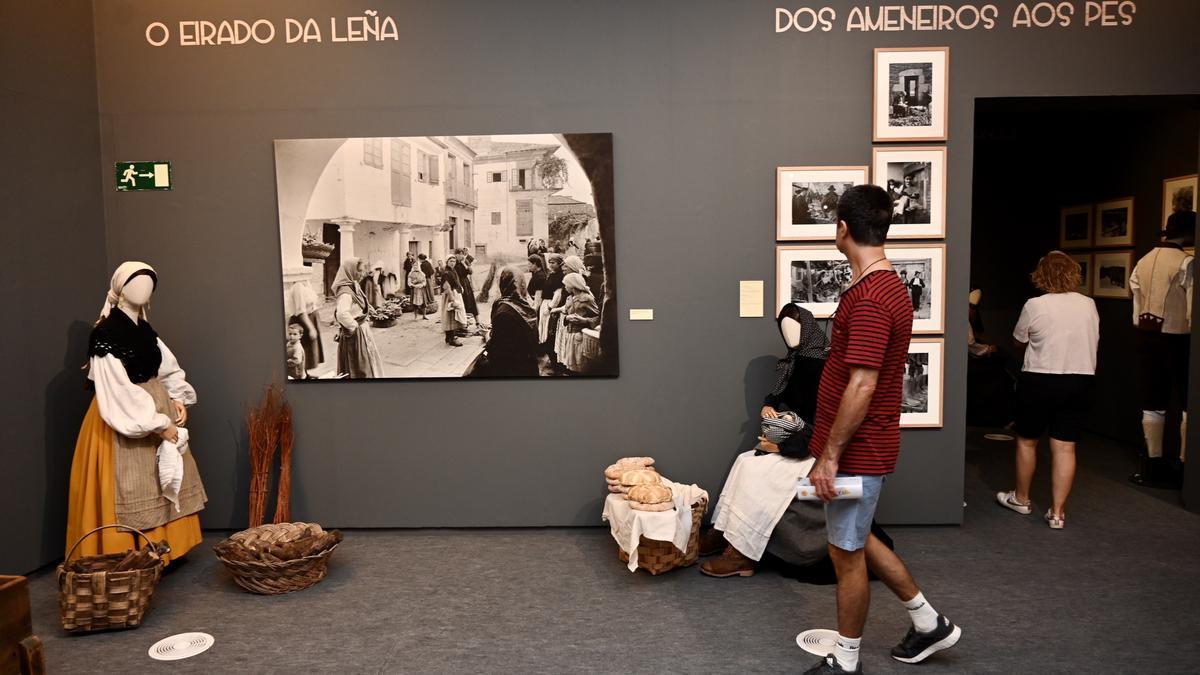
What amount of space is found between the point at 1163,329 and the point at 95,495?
7.01 m

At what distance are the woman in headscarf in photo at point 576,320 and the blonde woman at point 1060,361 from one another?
268cm

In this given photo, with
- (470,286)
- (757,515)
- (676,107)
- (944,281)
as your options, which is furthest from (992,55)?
(470,286)

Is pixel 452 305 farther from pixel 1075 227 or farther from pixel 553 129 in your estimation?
pixel 1075 227

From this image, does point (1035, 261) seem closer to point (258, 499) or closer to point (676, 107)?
point (676, 107)

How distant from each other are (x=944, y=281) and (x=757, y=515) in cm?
193

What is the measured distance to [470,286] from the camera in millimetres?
4953

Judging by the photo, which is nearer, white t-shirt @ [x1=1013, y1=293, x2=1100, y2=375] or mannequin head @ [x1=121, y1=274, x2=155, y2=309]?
mannequin head @ [x1=121, y1=274, x2=155, y2=309]

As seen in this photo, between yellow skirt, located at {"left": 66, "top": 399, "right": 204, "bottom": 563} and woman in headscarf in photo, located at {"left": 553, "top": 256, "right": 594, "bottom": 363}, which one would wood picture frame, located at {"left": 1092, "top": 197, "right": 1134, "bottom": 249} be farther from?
yellow skirt, located at {"left": 66, "top": 399, "right": 204, "bottom": 563}

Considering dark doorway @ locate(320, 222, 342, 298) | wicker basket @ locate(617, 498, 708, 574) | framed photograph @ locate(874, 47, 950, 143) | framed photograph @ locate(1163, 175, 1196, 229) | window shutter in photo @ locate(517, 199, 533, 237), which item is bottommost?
wicker basket @ locate(617, 498, 708, 574)

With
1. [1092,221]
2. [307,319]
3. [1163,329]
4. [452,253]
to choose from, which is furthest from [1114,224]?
[307,319]

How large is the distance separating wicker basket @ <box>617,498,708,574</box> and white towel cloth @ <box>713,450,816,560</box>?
14 centimetres

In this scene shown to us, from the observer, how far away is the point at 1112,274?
7.44 m

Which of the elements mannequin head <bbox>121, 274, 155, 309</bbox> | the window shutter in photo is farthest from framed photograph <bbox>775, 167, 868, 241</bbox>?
mannequin head <bbox>121, 274, 155, 309</bbox>

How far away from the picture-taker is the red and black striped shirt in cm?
281
